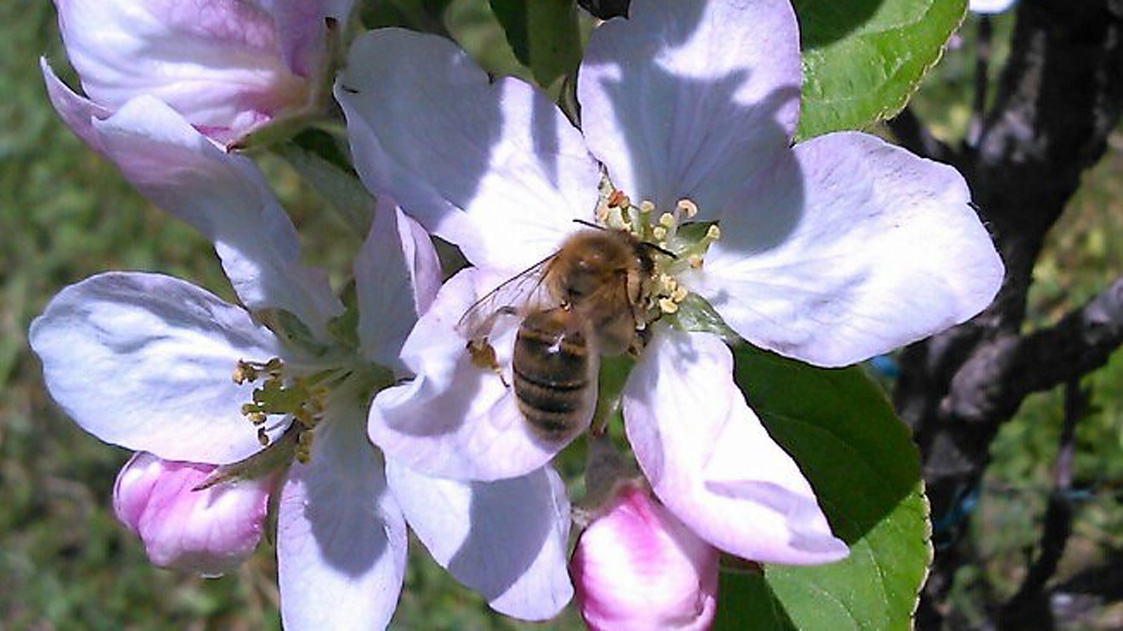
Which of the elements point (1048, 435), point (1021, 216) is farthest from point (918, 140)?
point (1048, 435)

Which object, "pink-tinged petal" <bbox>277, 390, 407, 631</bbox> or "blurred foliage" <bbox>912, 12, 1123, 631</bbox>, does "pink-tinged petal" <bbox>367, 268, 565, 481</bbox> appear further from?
"blurred foliage" <bbox>912, 12, 1123, 631</bbox>

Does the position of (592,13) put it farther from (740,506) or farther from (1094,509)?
(1094,509)

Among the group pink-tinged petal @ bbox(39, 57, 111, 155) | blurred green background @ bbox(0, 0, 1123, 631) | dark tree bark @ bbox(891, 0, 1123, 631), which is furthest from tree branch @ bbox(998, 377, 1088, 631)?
pink-tinged petal @ bbox(39, 57, 111, 155)

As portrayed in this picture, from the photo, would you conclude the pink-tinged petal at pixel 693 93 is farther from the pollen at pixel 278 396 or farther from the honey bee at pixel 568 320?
the pollen at pixel 278 396

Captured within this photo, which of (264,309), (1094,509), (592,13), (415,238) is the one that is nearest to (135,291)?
(264,309)

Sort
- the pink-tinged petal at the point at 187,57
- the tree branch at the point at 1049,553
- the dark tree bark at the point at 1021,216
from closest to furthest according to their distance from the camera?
the pink-tinged petal at the point at 187,57, the dark tree bark at the point at 1021,216, the tree branch at the point at 1049,553

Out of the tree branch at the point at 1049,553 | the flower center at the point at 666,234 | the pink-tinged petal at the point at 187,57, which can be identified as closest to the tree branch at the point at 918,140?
A: the tree branch at the point at 1049,553
